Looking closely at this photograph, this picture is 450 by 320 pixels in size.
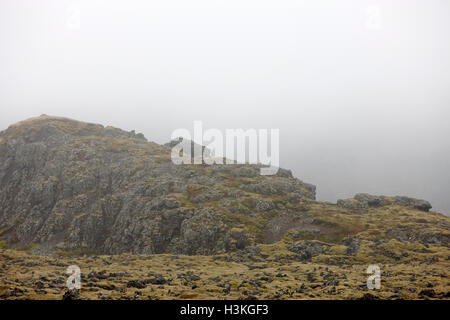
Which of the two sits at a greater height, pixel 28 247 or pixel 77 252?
pixel 28 247

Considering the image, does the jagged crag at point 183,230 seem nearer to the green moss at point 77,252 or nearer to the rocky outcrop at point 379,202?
the green moss at point 77,252

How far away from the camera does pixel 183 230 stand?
273 feet

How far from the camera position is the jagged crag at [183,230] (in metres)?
41.8

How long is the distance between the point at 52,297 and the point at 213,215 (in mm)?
58009

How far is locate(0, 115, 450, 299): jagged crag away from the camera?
41781 mm

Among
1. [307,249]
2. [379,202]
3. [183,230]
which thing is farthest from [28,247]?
[379,202]

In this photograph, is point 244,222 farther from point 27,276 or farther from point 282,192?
point 27,276

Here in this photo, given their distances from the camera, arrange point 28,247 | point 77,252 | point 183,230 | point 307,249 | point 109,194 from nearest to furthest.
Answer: point 307,249, point 183,230, point 77,252, point 28,247, point 109,194

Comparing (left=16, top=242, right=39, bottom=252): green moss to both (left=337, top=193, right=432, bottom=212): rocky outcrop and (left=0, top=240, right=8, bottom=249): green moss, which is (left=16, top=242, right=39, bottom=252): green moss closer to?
(left=0, top=240, right=8, bottom=249): green moss

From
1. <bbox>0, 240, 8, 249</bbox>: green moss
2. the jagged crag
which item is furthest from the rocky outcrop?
<bbox>0, 240, 8, 249</bbox>: green moss

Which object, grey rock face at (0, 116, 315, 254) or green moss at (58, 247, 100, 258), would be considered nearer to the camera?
grey rock face at (0, 116, 315, 254)

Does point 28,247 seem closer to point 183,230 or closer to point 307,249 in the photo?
point 183,230

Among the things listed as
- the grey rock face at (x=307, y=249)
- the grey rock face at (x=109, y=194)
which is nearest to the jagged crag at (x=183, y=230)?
the grey rock face at (x=307, y=249)
